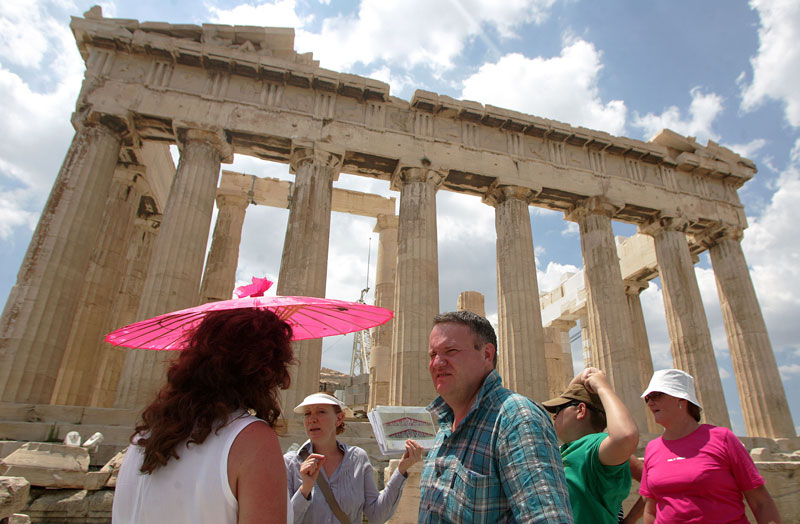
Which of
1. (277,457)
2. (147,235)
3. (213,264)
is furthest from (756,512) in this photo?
(147,235)

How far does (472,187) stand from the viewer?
1803 cm

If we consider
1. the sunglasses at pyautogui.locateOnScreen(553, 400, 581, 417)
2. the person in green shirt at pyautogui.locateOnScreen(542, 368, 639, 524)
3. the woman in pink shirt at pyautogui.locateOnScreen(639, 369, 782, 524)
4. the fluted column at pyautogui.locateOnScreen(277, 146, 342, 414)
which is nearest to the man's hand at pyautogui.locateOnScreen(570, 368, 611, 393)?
the person in green shirt at pyautogui.locateOnScreen(542, 368, 639, 524)

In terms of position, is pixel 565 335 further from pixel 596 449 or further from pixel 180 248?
pixel 596 449

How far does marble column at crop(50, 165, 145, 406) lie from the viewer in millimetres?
14992

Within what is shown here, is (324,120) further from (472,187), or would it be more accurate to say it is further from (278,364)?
(278,364)

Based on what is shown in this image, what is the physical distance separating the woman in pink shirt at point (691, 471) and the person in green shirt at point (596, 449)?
84 centimetres

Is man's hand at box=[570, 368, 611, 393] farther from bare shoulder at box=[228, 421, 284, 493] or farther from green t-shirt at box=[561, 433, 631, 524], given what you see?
bare shoulder at box=[228, 421, 284, 493]

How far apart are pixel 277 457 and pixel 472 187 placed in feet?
55.7

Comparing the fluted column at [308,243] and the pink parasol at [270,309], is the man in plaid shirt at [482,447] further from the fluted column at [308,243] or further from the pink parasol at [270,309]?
the fluted column at [308,243]

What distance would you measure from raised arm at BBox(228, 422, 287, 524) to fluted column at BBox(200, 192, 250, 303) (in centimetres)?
1759

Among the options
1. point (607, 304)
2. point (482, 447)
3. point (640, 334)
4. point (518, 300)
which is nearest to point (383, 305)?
point (518, 300)

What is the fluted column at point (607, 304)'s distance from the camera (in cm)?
1588

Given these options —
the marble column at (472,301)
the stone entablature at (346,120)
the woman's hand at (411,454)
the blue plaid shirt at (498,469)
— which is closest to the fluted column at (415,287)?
the stone entablature at (346,120)

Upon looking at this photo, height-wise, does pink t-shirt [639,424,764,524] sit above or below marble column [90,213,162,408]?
below
